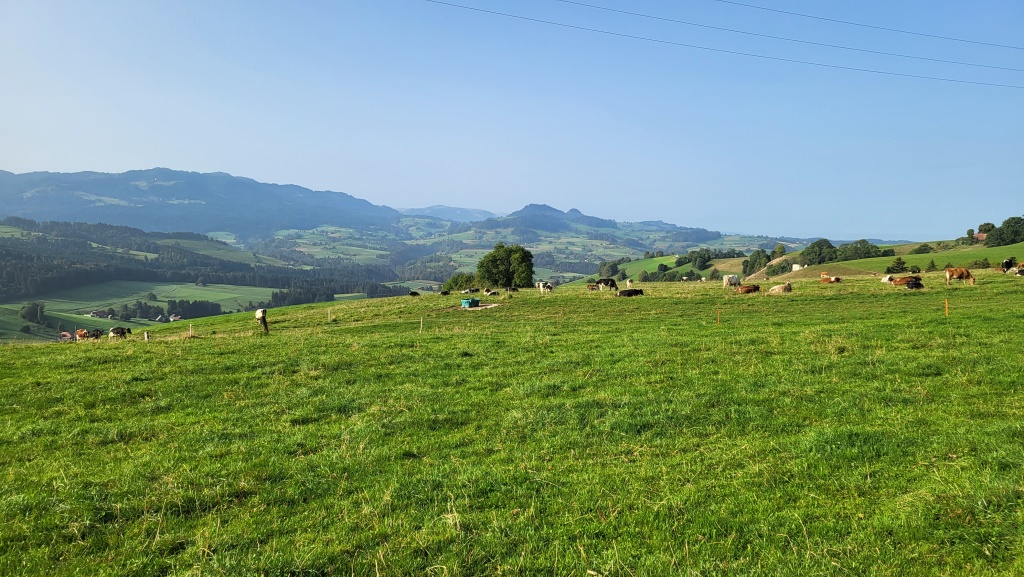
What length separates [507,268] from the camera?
78.2 meters

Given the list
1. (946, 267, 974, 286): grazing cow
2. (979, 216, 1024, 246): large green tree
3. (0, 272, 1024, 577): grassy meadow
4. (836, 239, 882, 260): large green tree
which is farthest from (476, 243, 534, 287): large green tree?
(979, 216, 1024, 246): large green tree

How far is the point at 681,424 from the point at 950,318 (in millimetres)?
20315

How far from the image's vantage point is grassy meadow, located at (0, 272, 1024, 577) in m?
6.10

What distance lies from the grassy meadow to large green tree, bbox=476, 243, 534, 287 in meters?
56.9

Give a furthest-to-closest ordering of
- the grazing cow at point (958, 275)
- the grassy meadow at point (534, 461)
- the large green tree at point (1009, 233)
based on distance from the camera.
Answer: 1. the large green tree at point (1009, 233)
2. the grazing cow at point (958, 275)
3. the grassy meadow at point (534, 461)

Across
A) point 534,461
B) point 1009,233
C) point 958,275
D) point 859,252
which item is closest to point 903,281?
point 958,275

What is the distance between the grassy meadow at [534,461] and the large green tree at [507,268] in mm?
56886

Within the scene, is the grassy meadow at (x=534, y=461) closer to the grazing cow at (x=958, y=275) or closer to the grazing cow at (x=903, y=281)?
the grazing cow at (x=903, y=281)

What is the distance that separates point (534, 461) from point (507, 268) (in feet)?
A: 228

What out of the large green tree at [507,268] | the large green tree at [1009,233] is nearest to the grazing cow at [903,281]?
the large green tree at [507,268]

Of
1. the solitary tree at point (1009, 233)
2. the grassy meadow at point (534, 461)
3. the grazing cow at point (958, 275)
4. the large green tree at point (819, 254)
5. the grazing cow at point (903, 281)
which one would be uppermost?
the solitary tree at point (1009, 233)

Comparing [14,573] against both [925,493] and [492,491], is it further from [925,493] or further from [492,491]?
[925,493]

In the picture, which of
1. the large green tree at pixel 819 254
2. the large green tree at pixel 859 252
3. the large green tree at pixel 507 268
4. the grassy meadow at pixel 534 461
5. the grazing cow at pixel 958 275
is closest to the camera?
the grassy meadow at pixel 534 461

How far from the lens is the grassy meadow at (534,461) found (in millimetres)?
6098
